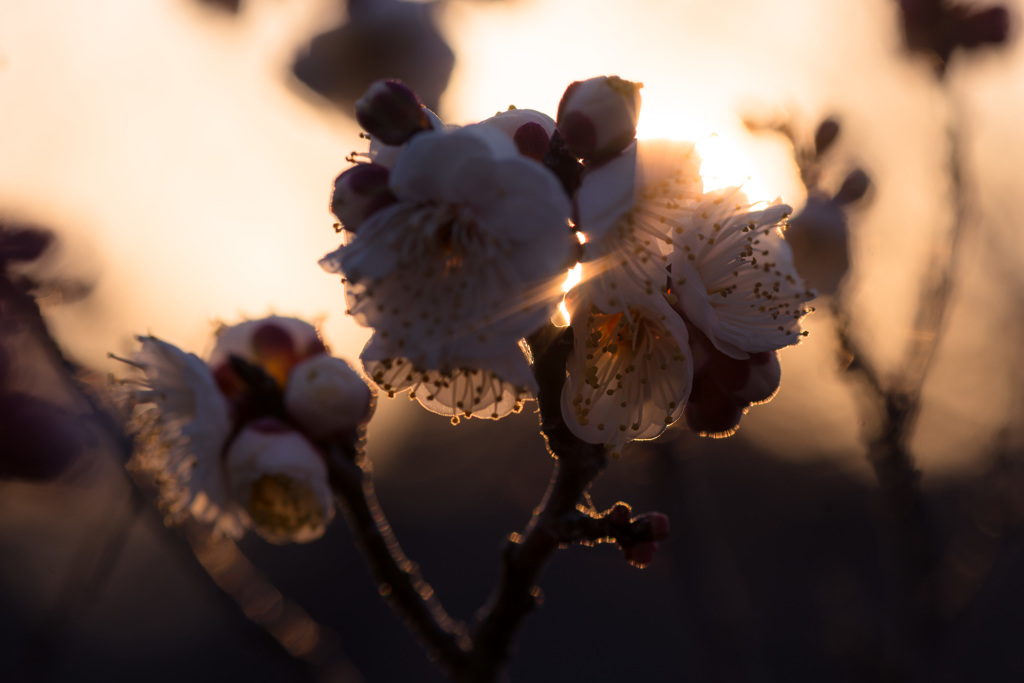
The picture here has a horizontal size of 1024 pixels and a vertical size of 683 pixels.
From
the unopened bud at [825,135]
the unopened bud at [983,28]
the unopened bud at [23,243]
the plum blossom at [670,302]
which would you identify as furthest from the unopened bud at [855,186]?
the unopened bud at [23,243]

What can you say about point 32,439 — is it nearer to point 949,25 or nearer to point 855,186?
point 855,186

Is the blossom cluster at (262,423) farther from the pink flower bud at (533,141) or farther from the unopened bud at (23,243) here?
the unopened bud at (23,243)

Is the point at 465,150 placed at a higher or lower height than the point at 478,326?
higher

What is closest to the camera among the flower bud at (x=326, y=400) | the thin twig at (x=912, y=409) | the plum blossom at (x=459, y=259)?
the plum blossom at (x=459, y=259)

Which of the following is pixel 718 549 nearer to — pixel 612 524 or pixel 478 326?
pixel 612 524

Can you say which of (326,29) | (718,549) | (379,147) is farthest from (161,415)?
(326,29)

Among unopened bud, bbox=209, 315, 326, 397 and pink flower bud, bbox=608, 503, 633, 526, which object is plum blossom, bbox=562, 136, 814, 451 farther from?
unopened bud, bbox=209, 315, 326, 397

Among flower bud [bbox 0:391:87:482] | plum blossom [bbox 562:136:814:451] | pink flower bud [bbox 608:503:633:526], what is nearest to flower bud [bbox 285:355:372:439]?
plum blossom [bbox 562:136:814:451]
